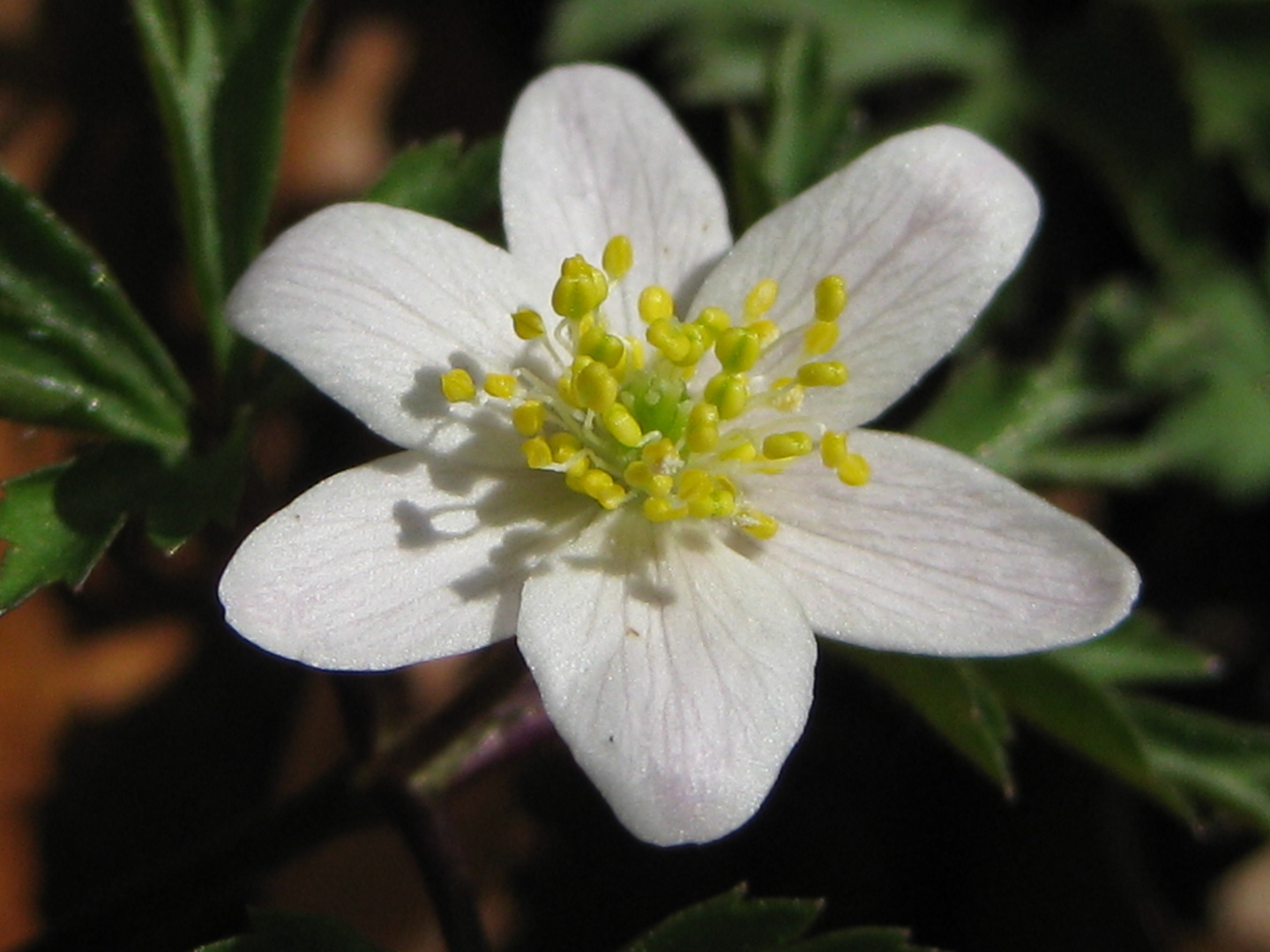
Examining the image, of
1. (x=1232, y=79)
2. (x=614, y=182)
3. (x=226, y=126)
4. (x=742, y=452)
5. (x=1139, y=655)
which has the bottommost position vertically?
(x=1139, y=655)

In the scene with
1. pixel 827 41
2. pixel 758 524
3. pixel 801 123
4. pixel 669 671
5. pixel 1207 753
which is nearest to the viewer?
pixel 669 671

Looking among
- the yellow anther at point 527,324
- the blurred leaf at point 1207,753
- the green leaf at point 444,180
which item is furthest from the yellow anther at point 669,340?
the blurred leaf at point 1207,753

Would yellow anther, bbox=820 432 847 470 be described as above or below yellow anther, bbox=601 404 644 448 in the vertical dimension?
below

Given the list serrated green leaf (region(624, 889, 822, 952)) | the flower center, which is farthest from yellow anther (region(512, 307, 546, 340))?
serrated green leaf (region(624, 889, 822, 952))

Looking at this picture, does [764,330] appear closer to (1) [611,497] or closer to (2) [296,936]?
(1) [611,497]

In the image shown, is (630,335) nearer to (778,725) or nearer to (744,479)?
(744,479)

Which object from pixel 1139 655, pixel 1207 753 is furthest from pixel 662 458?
pixel 1207 753

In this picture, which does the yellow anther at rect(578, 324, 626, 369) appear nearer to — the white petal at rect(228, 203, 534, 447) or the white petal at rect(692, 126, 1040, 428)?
the white petal at rect(228, 203, 534, 447)
